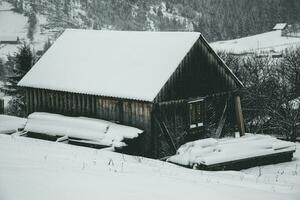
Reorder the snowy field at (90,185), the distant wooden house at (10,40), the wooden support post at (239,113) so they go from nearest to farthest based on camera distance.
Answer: the snowy field at (90,185) < the wooden support post at (239,113) < the distant wooden house at (10,40)

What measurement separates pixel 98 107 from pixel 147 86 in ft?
10.7

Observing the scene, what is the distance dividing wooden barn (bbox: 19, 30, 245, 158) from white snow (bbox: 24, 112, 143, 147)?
0.78 m

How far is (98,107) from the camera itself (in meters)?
22.0

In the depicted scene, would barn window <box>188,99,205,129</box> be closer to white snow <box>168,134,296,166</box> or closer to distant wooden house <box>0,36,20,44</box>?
white snow <box>168,134,296,166</box>

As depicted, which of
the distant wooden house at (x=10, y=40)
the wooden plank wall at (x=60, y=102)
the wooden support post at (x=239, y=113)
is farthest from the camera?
the distant wooden house at (x=10, y=40)

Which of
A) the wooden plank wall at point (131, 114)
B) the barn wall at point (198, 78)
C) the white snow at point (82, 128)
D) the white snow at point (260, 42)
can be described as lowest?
the white snow at point (82, 128)

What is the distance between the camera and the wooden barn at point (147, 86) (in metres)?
20.4

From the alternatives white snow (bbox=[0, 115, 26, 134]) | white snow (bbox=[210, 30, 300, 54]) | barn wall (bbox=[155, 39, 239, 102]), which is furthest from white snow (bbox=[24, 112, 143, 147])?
white snow (bbox=[210, 30, 300, 54])

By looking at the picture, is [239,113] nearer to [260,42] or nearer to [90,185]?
[90,185]

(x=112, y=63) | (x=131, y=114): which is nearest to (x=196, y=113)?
(x=131, y=114)

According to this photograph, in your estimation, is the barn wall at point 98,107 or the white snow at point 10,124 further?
the white snow at point 10,124

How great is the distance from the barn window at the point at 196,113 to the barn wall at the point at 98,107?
2862 millimetres

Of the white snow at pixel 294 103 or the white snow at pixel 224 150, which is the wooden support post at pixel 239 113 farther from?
the white snow at pixel 294 103

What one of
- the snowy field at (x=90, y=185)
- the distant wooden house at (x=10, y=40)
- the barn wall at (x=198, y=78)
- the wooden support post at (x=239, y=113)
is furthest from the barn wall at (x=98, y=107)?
the distant wooden house at (x=10, y=40)
